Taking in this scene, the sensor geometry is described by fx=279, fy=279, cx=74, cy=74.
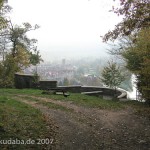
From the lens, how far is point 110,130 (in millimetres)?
10141

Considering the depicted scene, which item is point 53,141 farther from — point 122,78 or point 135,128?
point 122,78

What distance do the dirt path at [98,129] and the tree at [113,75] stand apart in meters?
10.6

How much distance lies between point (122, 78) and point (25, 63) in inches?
527

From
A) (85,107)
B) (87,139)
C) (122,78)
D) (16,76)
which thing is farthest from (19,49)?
(87,139)

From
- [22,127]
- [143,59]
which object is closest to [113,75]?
[143,59]

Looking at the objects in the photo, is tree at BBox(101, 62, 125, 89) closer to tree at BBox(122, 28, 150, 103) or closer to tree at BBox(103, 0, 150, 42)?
tree at BBox(122, 28, 150, 103)

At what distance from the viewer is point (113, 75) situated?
24375 millimetres

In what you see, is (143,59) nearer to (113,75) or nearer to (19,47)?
(113,75)

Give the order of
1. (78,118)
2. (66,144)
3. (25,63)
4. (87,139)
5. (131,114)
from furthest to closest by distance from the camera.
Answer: (25,63) → (131,114) → (78,118) → (87,139) → (66,144)

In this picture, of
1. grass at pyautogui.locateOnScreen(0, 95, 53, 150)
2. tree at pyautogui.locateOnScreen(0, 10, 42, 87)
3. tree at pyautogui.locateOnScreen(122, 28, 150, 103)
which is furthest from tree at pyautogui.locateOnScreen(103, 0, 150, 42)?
tree at pyautogui.locateOnScreen(0, 10, 42, 87)

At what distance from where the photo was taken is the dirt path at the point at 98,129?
8570mm

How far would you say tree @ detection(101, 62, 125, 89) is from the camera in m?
24.2

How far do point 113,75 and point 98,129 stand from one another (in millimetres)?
14605

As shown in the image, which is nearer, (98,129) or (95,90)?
(98,129)
